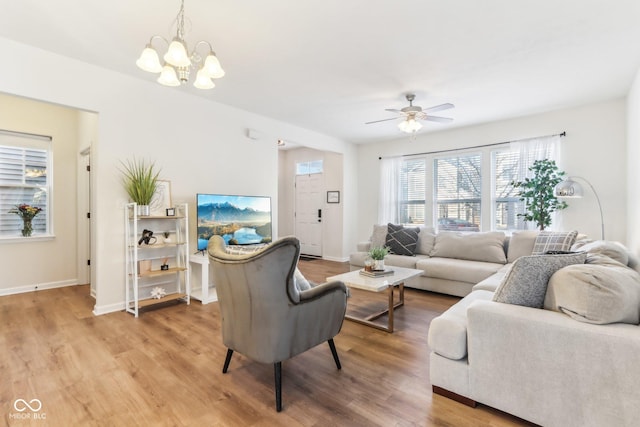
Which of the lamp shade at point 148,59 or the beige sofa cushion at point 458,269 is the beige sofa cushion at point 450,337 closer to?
the beige sofa cushion at point 458,269

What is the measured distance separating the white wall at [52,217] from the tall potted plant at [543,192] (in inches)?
268

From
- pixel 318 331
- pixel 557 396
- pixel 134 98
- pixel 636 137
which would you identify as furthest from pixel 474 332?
pixel 134 98

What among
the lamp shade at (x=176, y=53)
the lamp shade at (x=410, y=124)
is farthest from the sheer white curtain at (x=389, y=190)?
the lamp shade at (x=176, y=53)

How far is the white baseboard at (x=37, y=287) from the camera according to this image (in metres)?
4.00

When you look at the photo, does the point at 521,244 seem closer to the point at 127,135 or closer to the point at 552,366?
the point at 552,366

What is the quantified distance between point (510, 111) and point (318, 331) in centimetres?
449

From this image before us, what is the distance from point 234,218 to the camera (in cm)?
429

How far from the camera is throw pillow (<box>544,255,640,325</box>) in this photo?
4.69 ft

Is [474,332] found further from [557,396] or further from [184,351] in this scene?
[184,351]

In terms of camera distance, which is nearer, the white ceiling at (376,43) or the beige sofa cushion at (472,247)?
the white ceiling at (376,43)

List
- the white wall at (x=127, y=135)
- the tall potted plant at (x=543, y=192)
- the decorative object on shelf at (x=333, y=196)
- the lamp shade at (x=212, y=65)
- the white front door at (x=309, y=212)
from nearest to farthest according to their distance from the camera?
the lamp shade at (x=212, y=65) < the white wall at (x=127, y=135) < the tall potted plant at (x=543, y=192) < the decorative object on shelf at (x=333, y=196) < the white front door at (x=309, y=212)

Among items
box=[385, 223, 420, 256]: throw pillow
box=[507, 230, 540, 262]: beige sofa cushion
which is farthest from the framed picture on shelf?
box=[507, 230, 540, 262]: beige sofa cushion

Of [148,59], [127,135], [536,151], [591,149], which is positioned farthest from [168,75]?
[591,149]

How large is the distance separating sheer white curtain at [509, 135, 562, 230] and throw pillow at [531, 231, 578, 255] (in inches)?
49.1
